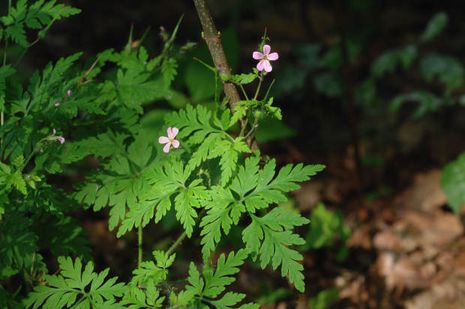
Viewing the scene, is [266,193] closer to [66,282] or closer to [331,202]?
[66,282]

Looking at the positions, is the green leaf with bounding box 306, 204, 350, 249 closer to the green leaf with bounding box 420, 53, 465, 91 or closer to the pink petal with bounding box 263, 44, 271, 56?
the green leaf with bounding box 420, 53, 465, 91

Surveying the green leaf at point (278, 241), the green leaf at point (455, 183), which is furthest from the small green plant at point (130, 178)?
the green leaf at point (455, 183)

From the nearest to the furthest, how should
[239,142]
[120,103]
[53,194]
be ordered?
[239,142] → [53,194] → [120,103]

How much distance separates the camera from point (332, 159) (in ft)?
14.7

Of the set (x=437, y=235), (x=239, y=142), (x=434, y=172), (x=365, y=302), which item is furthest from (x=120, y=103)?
(x=434, y=172)

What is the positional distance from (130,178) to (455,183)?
2.26 metres

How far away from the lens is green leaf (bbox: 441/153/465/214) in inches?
135

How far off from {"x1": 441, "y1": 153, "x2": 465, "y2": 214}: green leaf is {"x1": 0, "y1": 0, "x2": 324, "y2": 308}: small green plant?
6.18 ft

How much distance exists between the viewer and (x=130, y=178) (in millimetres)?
2111

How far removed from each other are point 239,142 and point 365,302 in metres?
2.05

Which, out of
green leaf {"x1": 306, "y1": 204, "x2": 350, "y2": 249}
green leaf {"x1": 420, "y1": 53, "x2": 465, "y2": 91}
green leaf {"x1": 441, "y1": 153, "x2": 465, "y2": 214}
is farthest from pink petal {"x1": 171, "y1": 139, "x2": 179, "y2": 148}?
green leaf {"x1": 420, "y1": 53, "x2": 465, "y2": 91}

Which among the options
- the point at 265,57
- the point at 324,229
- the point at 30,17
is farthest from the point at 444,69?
the point at 30,17

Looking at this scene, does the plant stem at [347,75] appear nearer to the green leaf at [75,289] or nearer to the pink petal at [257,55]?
the pink petal at [257,55]

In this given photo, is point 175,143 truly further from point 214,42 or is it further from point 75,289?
point 75,289
